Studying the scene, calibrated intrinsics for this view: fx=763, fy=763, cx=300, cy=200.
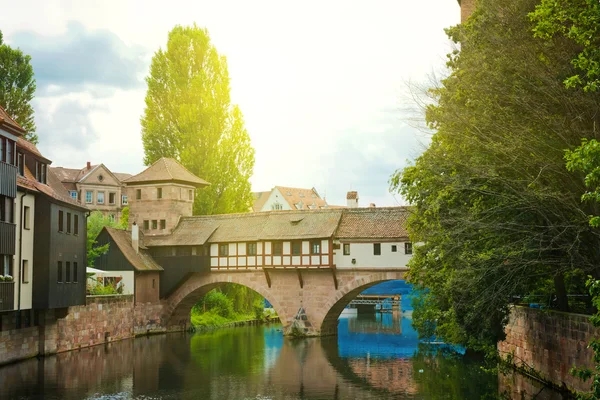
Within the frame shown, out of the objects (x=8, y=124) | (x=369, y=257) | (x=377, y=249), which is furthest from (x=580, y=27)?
(x=369, y=257)

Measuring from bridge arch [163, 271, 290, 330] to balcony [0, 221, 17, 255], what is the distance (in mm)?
16065

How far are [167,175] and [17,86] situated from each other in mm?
9030

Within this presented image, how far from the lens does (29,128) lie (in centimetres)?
3644

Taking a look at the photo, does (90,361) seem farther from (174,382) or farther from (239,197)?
(239,197)

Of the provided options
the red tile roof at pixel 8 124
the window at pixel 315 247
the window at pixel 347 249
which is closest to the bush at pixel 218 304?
the window at pixel 315 247

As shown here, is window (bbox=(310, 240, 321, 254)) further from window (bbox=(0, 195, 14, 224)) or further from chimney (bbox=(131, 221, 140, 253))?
window (bbox=(0, 195, 14, 224))

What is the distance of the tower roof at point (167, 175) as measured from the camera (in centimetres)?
4141

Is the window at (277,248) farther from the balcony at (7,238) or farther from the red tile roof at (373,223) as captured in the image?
the balcony at (7,238)

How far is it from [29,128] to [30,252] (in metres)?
12.4

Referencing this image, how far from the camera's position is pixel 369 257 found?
35.1m

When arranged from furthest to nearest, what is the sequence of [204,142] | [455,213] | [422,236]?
[204,142] < [422,236] < [455,213]

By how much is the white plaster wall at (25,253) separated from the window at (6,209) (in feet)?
1.79

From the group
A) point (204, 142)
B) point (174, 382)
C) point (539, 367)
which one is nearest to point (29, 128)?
point (204, 142)

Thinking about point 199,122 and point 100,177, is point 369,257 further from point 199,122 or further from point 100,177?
point 100,177
